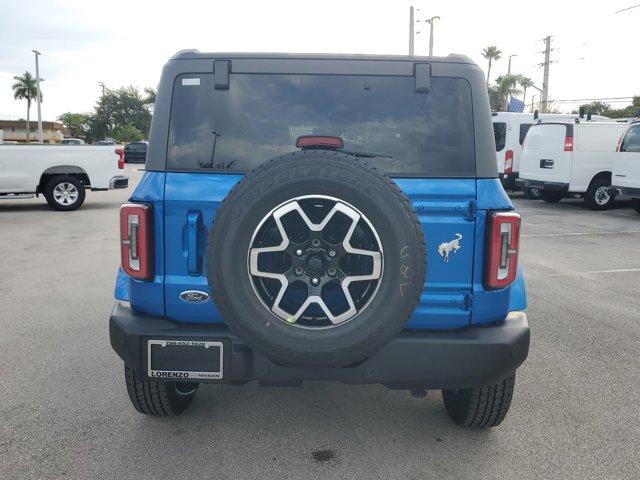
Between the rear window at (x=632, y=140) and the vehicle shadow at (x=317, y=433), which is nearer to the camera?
the vehicle shadow at (x=317, y=433)

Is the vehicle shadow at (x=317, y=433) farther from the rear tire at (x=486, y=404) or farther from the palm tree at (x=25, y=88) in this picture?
the palm tree at (x=25, y=88)

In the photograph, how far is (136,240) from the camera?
106 inches

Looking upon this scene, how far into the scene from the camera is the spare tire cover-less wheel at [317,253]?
2.34 meters

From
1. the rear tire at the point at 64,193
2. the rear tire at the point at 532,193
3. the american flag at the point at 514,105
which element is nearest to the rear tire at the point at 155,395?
the rear tire at the point at 64,193

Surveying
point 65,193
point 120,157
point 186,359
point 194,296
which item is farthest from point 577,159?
point 186,359

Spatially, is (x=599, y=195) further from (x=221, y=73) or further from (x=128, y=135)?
(x=128, y=135)

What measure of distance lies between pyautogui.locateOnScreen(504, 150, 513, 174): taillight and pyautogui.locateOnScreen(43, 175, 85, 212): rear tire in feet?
38.0

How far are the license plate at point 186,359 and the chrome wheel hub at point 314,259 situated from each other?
15.3 inches

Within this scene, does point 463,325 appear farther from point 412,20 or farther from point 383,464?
point 412,20

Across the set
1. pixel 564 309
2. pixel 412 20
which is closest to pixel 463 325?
pixel 564 309

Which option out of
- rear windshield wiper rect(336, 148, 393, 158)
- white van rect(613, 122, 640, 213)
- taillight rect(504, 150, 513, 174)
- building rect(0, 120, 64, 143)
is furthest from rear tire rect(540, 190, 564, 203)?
building rect(0, 120, 64, 143)

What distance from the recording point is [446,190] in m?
2.62

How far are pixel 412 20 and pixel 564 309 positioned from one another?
83.6 feet

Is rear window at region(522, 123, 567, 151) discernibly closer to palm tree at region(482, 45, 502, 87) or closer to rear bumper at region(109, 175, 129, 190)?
rear bumper at region(109, 175, 129, 190)
